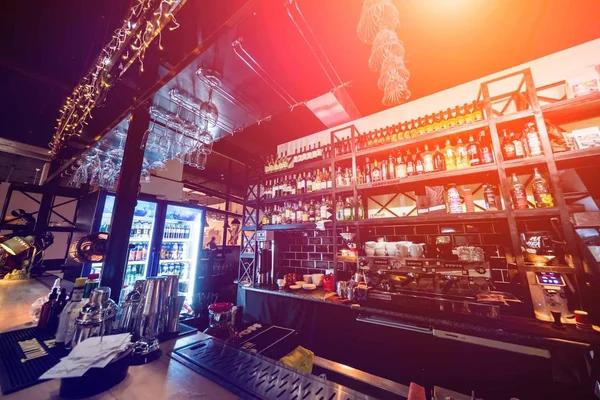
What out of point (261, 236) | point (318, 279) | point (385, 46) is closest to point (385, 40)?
point (385, 46)

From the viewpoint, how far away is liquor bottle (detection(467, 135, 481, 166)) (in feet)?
7.66

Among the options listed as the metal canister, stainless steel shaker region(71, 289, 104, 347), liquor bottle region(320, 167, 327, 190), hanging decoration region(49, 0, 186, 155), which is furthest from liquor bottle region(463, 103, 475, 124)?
stainless steel shaker region(71, 289, 104, 347)

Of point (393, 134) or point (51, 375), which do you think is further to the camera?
point (393, 134)

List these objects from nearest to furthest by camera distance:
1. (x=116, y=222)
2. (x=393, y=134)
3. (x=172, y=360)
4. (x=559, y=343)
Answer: (x=172, y=360) < (x=116, y=222) < (x=559, y=343) < (x=393, y=134)

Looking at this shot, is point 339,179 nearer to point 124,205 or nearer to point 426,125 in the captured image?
point 426,125

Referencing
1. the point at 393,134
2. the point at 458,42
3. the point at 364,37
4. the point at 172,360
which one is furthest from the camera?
the point at 393,134

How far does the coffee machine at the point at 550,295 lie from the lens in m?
1.76

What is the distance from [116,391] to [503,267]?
3373 mm

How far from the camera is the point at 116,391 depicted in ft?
2.55

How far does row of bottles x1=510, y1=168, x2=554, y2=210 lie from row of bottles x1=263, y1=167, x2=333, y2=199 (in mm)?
2095

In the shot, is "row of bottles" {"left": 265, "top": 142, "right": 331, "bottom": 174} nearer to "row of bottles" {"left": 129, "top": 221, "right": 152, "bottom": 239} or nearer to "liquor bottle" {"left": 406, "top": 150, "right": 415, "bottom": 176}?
"liquor bottle" {"left": 406, "top": 150, "right": 415, "bottom": 176}

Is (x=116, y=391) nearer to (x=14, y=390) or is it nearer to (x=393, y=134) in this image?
(x=14, y=390)

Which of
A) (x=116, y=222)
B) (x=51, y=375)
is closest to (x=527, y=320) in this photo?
(x=51, y=375)

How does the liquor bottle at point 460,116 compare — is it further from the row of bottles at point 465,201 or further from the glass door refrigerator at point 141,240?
the glass door refrigerator at point 141,240
